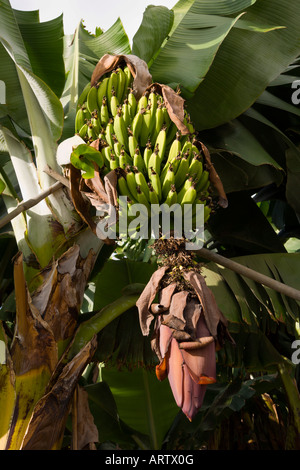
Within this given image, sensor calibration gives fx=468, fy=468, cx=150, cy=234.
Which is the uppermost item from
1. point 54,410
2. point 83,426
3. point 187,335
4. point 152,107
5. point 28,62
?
point 28,62

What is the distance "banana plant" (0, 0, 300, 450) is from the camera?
4.33 ft

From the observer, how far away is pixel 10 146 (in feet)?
5.78

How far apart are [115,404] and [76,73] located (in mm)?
1624

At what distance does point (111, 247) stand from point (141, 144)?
0.84 meters

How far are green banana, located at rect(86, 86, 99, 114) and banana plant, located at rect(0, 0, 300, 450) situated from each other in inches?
5.3

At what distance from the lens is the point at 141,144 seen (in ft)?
4.68

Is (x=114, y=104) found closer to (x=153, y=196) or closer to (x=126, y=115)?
(x=126, y=115)

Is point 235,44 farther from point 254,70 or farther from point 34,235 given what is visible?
point 34,235

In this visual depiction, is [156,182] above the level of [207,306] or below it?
above

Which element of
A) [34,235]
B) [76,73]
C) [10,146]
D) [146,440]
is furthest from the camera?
[146,440]

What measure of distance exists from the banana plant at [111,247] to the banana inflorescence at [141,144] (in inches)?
5.9

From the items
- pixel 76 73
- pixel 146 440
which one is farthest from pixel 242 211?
pixel 146 440

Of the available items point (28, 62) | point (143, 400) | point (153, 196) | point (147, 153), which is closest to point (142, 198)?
point (153, 196)

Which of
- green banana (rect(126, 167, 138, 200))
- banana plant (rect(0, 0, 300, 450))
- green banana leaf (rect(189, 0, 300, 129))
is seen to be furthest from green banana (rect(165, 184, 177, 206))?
green banana leaf (rect(189, 0, 300, 129))
